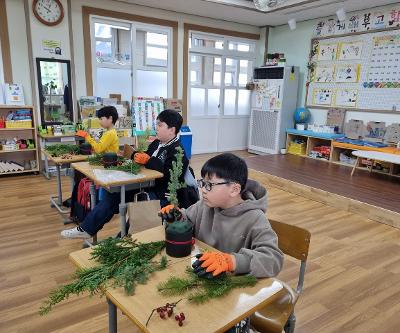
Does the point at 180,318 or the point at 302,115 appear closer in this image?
the point at 180,318

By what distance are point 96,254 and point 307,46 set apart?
6.77 m

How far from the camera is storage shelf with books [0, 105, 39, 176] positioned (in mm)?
4965

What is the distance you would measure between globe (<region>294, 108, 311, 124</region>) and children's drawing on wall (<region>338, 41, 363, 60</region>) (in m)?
1.18

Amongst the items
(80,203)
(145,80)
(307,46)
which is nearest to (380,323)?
(80,203)

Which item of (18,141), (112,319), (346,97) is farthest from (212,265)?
(346,97)

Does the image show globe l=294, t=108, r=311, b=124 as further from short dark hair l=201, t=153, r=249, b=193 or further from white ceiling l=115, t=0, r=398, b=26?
short dark hair l=201, t=153, r=249, b=193

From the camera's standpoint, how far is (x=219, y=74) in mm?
7258

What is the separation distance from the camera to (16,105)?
494cm

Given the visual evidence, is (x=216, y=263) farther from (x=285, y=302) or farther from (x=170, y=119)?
(x=170, y=119)

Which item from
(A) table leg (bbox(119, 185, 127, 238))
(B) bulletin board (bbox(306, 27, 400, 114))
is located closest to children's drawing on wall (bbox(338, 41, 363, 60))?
(B) bulletin board (bbox(306, 27, 400, 114))

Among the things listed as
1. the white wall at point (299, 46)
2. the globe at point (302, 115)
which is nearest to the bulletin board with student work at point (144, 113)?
the globe at point (302, 115)

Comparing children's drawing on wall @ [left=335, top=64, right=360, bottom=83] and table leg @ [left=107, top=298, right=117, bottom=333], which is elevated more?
children's drawing on wall @ [left=335, top=64, right=360, bottom=83]

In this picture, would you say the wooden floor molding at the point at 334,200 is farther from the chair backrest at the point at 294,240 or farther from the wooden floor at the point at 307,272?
the chair backrest at the point at 294,240

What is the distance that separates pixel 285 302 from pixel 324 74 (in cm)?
599
